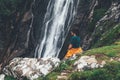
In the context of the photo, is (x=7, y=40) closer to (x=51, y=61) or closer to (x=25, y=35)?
(x=25, y=35)

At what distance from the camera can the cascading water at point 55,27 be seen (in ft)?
114

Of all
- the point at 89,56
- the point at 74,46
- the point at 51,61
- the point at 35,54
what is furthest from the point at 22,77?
the point at 35,54

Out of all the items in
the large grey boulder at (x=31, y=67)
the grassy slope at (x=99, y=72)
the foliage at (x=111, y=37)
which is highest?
the foliage at (x=111, y=37)

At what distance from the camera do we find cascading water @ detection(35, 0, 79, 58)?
3488 cm

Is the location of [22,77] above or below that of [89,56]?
below

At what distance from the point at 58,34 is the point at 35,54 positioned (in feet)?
11.1

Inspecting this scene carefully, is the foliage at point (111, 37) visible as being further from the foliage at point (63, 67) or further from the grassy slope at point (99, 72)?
the foliage at point (63, 67)

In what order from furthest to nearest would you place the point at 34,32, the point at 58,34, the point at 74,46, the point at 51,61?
the point at 34,32
the point at 58,34
the point at 51,61
the point at 74,46

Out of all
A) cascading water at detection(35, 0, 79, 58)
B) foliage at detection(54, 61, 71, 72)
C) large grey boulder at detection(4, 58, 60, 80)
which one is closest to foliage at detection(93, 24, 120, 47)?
large grey boulder at detection(4, 58, 60, 80)

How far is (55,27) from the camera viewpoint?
3606 centimetres

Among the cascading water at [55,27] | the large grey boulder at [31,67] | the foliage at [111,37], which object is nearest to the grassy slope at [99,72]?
the foliage at [111,37]

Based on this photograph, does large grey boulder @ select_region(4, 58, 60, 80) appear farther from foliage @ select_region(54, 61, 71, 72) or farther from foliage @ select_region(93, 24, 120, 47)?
foliage @ select_region(54, 61, 71, 72)

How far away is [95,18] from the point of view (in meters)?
31.5

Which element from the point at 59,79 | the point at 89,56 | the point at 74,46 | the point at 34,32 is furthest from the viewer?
the point at 34,32
